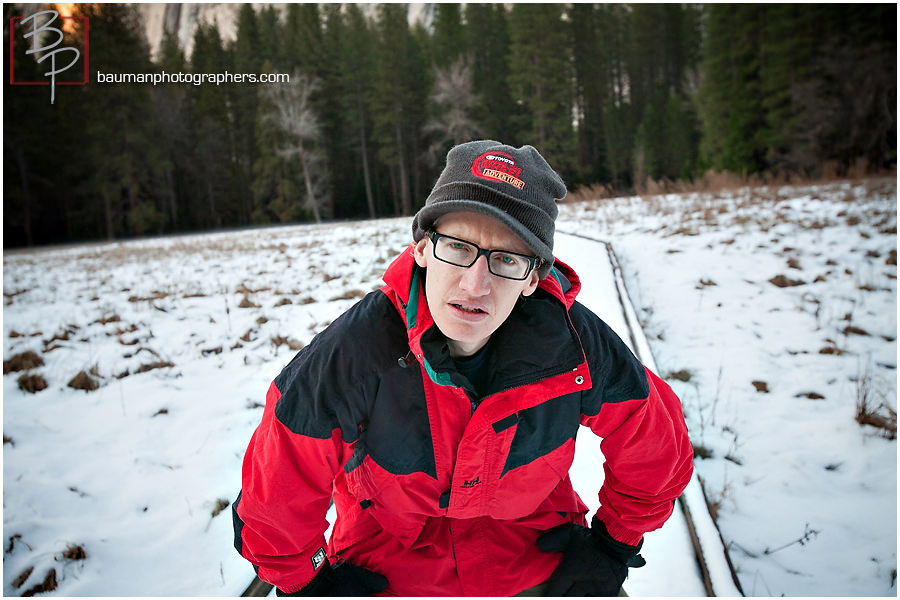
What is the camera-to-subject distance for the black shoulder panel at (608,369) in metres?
1.31

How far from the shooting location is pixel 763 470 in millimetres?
2596

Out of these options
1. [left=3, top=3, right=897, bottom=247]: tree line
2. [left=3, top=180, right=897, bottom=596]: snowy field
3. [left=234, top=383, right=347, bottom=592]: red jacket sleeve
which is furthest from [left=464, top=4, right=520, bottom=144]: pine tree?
[left=234, top=383, right=347, bottom=592]: red jacket sleeve

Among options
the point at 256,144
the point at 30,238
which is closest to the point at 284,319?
the point at 30,238

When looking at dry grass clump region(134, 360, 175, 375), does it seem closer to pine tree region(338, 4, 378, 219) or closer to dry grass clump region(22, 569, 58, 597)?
dry grass clump region(22, 569, 58, 597)

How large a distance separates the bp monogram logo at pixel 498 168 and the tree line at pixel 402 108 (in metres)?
10.7

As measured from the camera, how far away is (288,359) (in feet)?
12.3

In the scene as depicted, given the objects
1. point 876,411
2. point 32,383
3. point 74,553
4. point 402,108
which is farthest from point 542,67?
point 74,553

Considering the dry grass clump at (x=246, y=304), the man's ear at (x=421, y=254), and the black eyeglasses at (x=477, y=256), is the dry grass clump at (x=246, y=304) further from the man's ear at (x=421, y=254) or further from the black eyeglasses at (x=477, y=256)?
the black eyeglasses at (x=477, y=256)

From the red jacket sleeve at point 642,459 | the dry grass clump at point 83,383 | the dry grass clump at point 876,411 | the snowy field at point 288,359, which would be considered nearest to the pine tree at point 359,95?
the snowy field at point 288,359

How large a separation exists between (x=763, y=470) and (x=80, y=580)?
3.61 metres

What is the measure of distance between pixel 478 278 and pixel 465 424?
1.57ft

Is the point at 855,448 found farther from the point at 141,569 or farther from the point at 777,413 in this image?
the point at 141,569

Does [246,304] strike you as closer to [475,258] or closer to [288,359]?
[288,359]

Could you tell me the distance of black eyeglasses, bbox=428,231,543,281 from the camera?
1.22 m
